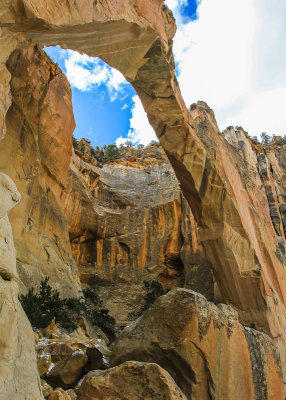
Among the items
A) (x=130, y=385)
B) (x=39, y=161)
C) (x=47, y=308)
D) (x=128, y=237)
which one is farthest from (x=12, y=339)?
(x=128, y=237)

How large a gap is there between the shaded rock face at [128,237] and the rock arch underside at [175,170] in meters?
5.48

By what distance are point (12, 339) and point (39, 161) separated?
9459 millimetres

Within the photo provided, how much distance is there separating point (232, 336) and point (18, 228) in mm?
6997

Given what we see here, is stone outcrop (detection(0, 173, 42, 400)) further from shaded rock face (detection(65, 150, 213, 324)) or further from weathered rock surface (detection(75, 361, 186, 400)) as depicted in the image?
shaded rock face (detection(65, 150, 213, 324))

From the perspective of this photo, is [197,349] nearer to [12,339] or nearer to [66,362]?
[66,362]

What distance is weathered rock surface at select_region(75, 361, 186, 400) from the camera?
372 centimetres

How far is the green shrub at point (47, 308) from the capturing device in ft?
23.9

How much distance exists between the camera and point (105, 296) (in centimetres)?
1808

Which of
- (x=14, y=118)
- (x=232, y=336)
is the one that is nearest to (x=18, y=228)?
(x=14, y=118)

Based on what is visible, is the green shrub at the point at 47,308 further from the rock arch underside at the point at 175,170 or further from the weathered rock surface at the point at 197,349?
the weathered rock surface at the point at 197,349

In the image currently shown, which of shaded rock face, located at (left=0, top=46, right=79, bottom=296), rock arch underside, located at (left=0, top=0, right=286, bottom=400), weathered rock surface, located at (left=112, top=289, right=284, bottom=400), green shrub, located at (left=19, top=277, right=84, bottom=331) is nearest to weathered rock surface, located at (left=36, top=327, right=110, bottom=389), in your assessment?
weathered rock surface, located at (left=112, top=289, right=284, bottom=400)

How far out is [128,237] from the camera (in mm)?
21188

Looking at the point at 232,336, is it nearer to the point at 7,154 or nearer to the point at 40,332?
the point at 40,332

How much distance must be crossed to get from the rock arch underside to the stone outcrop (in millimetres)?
10
